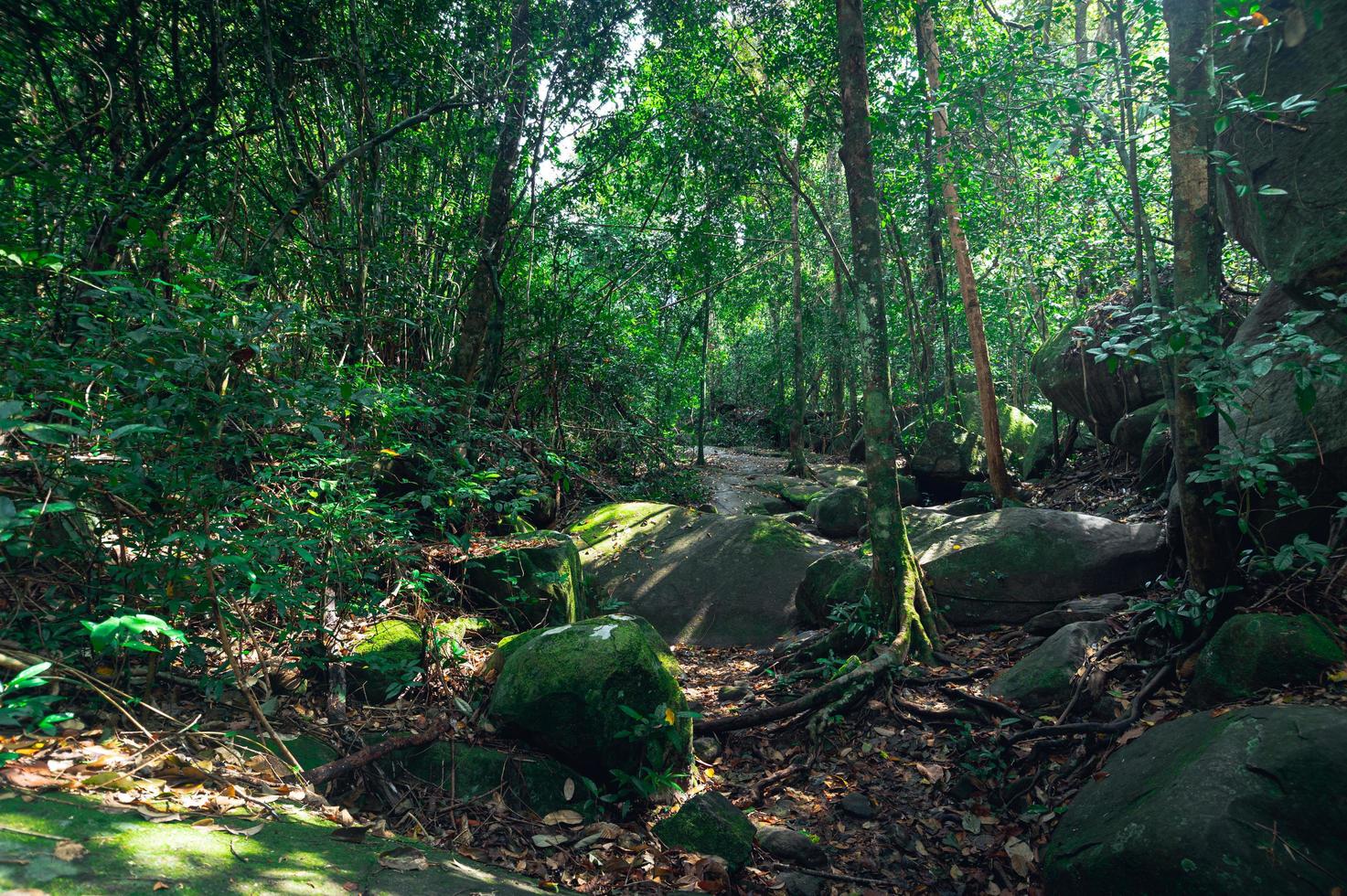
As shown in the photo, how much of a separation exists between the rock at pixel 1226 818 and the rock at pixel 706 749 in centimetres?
239

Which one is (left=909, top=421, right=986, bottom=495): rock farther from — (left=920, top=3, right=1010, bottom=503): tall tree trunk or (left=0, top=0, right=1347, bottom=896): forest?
(left=0, top=0, right=1347, bottom=896): forest

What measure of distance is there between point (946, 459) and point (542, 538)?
9647 mm

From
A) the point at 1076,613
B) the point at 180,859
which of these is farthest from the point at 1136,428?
the point at 180,859

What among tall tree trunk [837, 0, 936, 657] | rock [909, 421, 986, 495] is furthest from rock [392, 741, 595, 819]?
rock [909, 421, 986, 495]

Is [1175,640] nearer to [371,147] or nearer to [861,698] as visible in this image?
[861,698]

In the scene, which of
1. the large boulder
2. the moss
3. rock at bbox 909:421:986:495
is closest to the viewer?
the moss

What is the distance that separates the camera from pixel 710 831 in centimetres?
396

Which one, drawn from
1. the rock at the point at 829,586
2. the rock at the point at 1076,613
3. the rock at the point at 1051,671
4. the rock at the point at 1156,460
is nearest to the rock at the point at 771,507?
the rock at the point at 829,586

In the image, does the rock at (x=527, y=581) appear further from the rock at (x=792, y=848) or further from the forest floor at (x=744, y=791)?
the rock at (x=792, y=848)

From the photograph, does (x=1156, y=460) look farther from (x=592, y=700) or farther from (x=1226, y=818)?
(x=592, y=700)

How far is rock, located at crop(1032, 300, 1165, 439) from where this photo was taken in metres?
10.4

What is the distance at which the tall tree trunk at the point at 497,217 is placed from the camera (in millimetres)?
8477

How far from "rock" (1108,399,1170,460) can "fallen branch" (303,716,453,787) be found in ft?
32.6

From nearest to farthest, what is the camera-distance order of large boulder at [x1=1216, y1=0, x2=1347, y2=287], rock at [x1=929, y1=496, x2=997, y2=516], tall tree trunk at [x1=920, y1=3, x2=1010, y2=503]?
large boulder at [x1=1216, y1=0, x2=1347, y2=287]
rock at [x1=929, y1=496, x2=997, y2=516]
tall tree trunk at [x1=920, y1=3, x2=1010, y2=503]
